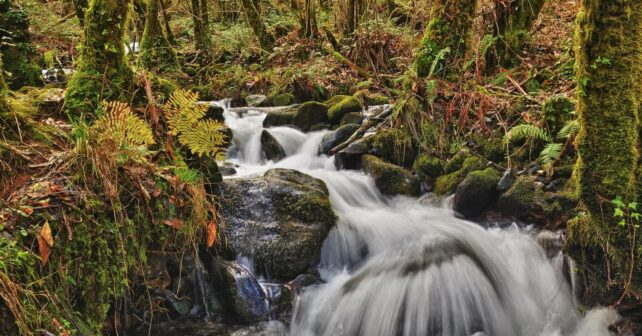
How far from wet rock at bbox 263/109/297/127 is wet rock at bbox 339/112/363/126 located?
1.25 meters

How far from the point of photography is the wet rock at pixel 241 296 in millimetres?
4715

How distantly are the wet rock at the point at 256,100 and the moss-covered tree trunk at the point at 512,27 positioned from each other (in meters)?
5.85

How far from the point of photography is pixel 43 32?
44.9ft

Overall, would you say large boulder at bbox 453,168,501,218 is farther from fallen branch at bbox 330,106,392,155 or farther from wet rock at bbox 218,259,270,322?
wet rock at bbox 218,259,270,322

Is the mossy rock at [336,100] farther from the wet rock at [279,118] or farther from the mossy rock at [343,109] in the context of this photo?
the wet rock at [279,118]

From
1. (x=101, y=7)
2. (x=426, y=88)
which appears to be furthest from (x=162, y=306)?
(x=426, y=88)

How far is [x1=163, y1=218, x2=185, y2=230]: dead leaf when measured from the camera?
4.09 m

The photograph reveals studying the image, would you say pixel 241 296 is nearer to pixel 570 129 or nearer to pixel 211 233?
pixel 211 233

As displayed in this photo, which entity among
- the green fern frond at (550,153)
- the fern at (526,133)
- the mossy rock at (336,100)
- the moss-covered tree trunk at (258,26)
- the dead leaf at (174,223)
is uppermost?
the moss-covered tree trunk at (258,26)

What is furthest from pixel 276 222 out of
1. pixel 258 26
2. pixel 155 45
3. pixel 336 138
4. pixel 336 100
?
pixel 258 26

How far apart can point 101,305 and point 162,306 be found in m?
0.89

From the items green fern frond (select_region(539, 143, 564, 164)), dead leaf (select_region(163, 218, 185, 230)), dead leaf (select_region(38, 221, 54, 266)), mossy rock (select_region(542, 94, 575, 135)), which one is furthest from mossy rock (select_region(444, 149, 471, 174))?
dead leaf (select_region(38, 221, 54, 266))

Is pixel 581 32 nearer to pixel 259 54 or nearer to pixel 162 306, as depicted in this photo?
pixel 162 306

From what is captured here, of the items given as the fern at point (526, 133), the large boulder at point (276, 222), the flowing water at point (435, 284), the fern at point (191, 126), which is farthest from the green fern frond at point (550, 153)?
the fern at point (191, 126)
